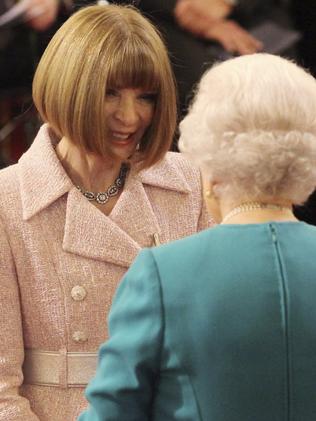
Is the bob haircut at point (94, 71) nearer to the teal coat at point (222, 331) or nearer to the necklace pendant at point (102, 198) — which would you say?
the necklace pendant at point (102, 198)

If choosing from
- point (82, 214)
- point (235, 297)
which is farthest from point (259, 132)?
point (82, 214)

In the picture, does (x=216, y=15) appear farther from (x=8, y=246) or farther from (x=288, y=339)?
(x=288, y=339)

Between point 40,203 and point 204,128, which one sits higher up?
point 204,128

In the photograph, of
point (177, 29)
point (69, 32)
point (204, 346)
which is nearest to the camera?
point (204, 346)

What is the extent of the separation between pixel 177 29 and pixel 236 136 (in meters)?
1.48

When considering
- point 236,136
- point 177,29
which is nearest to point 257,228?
point 236,136

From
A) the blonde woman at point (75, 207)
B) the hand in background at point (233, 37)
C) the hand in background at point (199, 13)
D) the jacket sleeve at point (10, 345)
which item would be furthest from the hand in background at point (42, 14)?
the jacket sleeve at point (10, 345)

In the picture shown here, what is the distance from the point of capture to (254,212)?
160 centimetres

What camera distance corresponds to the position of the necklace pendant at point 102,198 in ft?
7.24

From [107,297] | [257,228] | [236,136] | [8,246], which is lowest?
[107,297]

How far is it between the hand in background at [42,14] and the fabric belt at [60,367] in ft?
3.76

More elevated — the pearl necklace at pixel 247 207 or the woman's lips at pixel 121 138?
the pearl necklace at pixel 247 207

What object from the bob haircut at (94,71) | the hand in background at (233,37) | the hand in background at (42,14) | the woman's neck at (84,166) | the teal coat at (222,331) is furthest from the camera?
the hand in background at (233,37)

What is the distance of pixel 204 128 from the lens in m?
1.59
